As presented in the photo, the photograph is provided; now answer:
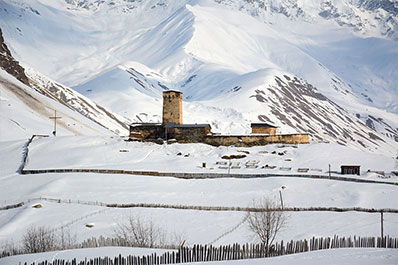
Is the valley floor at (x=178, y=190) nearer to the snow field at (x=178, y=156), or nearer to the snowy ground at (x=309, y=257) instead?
the snow field at (x=178, y=156)

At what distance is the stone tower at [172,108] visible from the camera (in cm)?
7588

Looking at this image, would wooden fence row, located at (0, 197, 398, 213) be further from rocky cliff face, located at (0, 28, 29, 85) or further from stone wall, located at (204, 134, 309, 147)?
rocky cliff face, located at (0, 28, 29, 85)

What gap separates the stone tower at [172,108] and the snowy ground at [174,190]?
10.5m

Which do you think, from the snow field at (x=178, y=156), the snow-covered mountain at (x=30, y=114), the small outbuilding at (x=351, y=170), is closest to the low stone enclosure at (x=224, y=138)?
the snow field at (x=178, y=156)

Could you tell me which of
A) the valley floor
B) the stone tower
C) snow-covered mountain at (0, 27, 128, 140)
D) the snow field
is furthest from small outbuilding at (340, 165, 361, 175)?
snow-covered mountain at (0, 27, 128, 140)

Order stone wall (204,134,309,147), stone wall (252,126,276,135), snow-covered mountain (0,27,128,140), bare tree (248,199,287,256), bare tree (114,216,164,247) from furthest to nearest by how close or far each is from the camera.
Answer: snow-covered mountain (0,27,128,140)
stone wall (252,126,276,135)
stone wall (204,134,309,147)
bare tree (114,216,164,247)
bare tree (248,199,287,256)

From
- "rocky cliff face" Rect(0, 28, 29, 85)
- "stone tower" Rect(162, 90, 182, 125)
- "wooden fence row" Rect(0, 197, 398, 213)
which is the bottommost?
"wooden fence row" Rect(0, 197, 398, 213)

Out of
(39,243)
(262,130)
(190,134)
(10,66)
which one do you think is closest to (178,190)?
(39,243)

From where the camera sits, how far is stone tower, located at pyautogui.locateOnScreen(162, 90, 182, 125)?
249 ft

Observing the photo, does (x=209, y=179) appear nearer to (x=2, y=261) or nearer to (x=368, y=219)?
(x=368, y=219)

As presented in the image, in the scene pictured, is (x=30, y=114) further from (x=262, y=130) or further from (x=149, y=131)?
(x=262, y=130)

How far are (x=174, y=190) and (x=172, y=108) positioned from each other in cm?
3085

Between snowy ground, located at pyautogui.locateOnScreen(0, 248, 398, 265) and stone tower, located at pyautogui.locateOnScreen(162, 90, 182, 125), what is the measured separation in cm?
4962

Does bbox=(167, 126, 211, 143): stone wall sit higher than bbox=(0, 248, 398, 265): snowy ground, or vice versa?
bbox=(167, 126, 211, 143): stone wall
